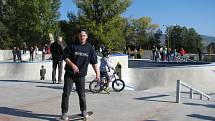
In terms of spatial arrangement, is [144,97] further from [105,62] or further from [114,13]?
[114,13]

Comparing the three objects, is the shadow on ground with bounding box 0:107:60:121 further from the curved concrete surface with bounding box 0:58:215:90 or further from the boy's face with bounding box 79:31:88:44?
the curved concrete surface with bounding box 0:58:215:90

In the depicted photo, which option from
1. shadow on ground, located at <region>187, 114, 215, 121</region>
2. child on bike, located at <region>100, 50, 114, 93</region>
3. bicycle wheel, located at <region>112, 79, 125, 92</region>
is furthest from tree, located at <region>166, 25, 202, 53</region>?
shadow on ground, located at <region>187, 114, 215, 121</region>

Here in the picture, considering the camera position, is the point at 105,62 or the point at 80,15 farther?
the point at 80,15

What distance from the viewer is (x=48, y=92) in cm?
1291

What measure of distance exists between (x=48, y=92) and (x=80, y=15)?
4960cm

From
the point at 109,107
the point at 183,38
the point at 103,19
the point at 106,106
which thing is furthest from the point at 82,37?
the point at 183,38

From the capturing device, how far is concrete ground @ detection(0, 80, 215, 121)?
8.77 metres

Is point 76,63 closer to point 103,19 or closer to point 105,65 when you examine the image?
point 105,65

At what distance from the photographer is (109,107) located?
10047mm

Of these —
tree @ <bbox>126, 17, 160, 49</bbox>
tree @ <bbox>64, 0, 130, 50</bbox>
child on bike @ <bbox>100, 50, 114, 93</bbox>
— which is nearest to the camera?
child on bike @ <bbox>100, 50, 114, 93</bbox>

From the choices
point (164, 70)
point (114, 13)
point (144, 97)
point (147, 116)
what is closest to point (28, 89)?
point (144, 97)

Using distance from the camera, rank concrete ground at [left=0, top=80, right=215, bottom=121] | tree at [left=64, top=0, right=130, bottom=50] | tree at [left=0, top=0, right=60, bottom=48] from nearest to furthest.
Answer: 1. concrete ground at [left=0, top=80, right=215, bottom=121]
2. tree at [left=0, top=0, right=60, bottom=48]
3. tree at [left=64, top=0, right=130, bottom=50]

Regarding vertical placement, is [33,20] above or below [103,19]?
below

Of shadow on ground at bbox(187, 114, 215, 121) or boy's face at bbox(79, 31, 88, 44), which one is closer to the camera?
boy's face at bbox(79, 31, 88, 44)
